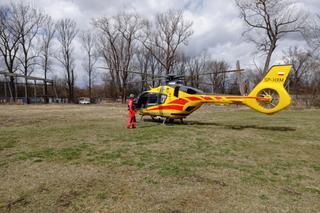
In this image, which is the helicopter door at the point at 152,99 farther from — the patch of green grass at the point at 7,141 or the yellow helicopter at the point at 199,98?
the patch of green grass at the point at 7,141

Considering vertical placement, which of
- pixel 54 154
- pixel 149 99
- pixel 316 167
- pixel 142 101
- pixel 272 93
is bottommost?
pixel 316 167

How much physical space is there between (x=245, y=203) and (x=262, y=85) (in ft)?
22.4

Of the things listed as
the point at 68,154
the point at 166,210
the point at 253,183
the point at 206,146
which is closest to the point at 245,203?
the point at 253,183

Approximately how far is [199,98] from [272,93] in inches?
122

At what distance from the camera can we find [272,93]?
352 inches

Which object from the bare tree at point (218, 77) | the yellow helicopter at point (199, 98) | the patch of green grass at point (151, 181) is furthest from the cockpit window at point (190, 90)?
the bare tree at point (218, 77)

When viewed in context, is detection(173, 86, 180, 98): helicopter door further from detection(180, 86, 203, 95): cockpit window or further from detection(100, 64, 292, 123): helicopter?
detection(180, 86, 203, 95): cockpit window

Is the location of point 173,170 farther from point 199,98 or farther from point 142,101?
point 142,101

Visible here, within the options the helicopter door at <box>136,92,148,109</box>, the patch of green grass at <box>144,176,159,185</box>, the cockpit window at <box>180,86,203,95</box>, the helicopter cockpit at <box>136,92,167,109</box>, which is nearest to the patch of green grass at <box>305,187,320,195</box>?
the patch of green grass at <box>144,176,159,185</box>

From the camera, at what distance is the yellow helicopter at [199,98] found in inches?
336

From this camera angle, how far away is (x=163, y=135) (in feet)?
27.9

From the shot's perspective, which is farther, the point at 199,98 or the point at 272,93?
the point at 199,98

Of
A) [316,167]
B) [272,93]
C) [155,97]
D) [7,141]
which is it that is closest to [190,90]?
[155,97]

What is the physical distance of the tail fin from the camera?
27.7 feet
